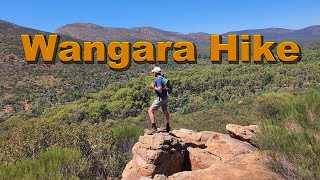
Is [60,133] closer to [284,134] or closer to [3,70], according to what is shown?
[284,134]

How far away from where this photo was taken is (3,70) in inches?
3661

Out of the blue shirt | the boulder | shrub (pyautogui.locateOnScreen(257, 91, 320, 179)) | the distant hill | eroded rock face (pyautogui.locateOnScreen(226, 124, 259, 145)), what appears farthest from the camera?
the distant hill

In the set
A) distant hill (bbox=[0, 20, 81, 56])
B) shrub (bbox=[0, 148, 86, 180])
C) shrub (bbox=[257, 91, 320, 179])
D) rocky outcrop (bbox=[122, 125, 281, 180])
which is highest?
distant hill (bbox=[0, 20, 81, 56])

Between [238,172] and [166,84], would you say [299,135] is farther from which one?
[166,84]

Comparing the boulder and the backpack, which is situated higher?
the backpack

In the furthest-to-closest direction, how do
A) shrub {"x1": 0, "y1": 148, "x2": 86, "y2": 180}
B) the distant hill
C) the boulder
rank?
the distant hill → shrub {"x1": 0, "y1": 148, "x2": 86, "y2": 180} → the boulder

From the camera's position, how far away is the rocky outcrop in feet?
37.8

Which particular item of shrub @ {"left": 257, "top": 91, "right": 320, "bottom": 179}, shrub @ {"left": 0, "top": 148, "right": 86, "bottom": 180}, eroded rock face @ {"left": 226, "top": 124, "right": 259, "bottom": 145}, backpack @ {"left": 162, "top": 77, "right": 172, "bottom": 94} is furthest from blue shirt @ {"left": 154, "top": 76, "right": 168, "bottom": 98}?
eroded rock face @ {"left": 226, "top": 124, "right": 259, "bottom": 145}

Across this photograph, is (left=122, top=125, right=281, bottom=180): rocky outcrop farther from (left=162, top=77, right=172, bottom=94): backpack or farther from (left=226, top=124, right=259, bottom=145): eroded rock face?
(left=162, top=77, right=172, bottom=94): backpack

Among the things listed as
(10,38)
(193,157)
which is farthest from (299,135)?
(10,38)

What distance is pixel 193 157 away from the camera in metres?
15.0

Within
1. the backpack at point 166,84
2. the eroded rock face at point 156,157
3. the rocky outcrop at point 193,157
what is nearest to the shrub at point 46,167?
the eroded rock face at point 156,157

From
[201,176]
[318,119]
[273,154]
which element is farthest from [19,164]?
[318,119]

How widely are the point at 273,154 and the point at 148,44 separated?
499 inches
